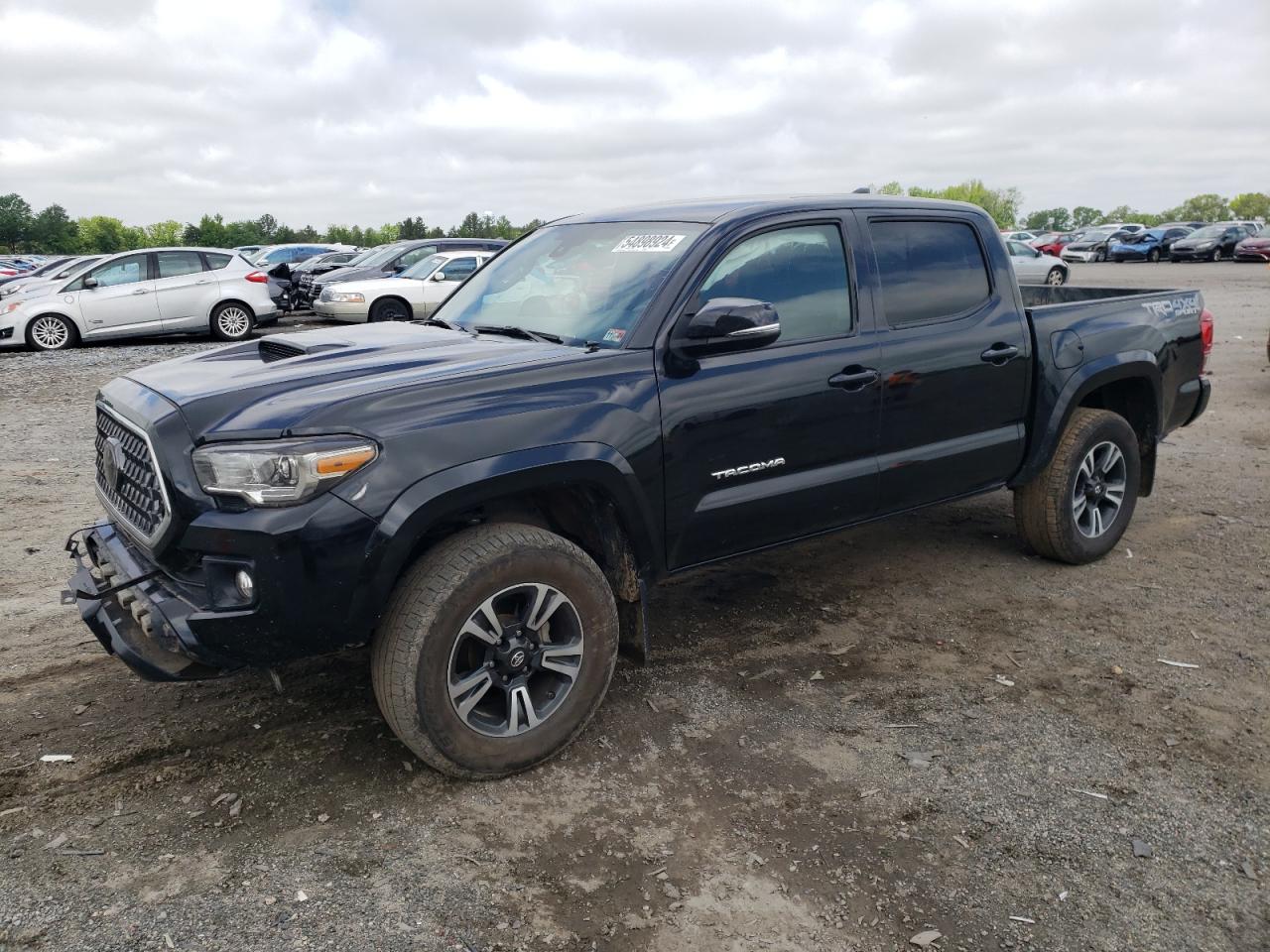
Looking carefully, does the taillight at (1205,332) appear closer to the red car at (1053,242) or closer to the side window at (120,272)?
the side window at (120,272)

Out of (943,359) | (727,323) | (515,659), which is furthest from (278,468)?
(943,359)

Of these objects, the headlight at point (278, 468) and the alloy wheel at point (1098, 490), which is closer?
the headlight at point (278, 468)

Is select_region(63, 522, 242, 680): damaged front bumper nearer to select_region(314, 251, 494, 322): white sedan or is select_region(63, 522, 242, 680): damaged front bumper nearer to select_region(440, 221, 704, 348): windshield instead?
select_region(440, 221, 704, 348): windshield

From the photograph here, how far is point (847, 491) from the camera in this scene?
4.08 meters

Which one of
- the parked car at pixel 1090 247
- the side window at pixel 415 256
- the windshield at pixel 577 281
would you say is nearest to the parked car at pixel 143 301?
the side window at pixel 415 256

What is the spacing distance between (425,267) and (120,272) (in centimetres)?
466

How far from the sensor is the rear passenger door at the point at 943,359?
166 inches

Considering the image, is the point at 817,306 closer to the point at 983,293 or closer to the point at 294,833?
the point at 983,293

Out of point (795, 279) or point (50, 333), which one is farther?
point (50, 333)

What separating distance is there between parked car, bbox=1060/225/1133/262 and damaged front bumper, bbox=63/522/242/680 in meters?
45.0

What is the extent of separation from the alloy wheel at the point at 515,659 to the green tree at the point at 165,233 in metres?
93.8

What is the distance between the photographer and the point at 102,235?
87188 mm

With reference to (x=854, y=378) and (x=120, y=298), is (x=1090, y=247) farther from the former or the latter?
(x=854, y=378)

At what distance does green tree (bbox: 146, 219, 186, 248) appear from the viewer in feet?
287
